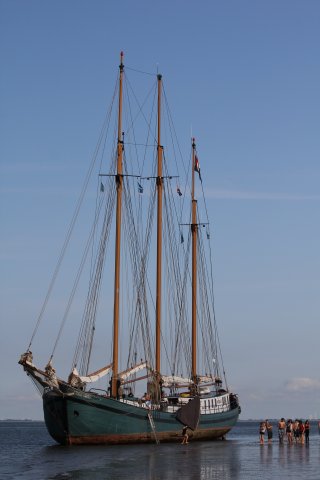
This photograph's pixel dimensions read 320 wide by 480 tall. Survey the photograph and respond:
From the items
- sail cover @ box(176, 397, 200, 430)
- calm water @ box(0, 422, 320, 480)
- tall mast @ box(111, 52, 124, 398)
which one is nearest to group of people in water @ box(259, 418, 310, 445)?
sail cover @ box(176, 397, 200, 430)

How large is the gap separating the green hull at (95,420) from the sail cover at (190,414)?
8.99 ft

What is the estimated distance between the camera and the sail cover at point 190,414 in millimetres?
65812

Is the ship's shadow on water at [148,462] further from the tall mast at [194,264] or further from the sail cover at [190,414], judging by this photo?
the tall mast at [194,264]

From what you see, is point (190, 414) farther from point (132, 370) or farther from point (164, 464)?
point (164, 464)

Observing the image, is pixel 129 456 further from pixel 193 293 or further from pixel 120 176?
pixel 193 293

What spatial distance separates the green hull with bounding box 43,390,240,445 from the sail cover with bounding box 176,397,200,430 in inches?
108

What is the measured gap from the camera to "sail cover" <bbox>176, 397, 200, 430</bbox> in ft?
216

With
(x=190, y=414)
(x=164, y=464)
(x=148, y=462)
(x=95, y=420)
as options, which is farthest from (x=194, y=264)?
(x=164, y=464)

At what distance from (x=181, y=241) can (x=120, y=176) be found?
1905 cm

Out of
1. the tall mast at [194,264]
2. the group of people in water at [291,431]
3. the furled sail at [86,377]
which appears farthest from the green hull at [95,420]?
the tall mast at [194,264]

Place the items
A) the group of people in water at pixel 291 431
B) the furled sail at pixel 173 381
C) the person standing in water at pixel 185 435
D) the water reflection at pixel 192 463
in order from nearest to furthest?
the water reflection at pixel 192 463, the person standing in water at pixel 185 435, the group of people in water at pixel 291 431, the furled sail at pixel 173 381

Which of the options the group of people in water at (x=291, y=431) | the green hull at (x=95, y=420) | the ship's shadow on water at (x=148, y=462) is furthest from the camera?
the group of people in water at (x=291, y=431)

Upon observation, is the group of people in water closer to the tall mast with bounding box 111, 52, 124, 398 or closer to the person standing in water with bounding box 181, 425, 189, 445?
the person standing in water with bounding box 181, 425, 189, 445

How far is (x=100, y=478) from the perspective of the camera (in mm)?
36625
